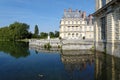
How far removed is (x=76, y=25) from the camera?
67.2 meters

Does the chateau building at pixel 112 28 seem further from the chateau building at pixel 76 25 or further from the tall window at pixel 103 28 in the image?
the chateau building at pixel 76 25

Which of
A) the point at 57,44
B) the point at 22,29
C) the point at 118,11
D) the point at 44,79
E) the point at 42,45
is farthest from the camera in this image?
the point at 22,29

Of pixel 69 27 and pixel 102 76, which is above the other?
pixel 69 27

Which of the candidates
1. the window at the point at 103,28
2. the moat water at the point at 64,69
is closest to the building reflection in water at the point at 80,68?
the moat water at the point at 64,69

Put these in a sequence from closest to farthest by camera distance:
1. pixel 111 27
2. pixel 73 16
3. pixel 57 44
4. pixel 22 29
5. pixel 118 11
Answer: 1. pixel 118 11
2. pixel 111 27
3. pixel 57 44
4. pixel 73 16
5. pixel 22 29

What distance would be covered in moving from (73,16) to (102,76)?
178 ft

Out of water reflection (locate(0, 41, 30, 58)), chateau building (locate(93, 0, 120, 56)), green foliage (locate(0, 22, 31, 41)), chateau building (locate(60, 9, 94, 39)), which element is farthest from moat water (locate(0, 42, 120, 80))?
green foliage (locate(0, 22, 31, 41))

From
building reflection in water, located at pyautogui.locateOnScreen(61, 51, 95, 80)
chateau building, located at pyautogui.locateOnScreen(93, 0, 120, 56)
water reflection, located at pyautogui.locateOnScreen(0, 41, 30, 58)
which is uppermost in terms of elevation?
chateau building, located at pyautogui.locateOnScreen(93, 0, 120, 56)

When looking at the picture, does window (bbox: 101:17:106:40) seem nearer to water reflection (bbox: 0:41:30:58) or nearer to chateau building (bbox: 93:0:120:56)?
chateau building (bbox: 93:0:120:56)

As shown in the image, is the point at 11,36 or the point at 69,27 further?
the point at 11,36

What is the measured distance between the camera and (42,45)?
42594 mm

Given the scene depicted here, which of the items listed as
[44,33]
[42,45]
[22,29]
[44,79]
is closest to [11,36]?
[22,29]

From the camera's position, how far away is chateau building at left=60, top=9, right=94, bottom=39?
6619 cm

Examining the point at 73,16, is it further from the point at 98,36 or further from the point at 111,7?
the point at 111,7
